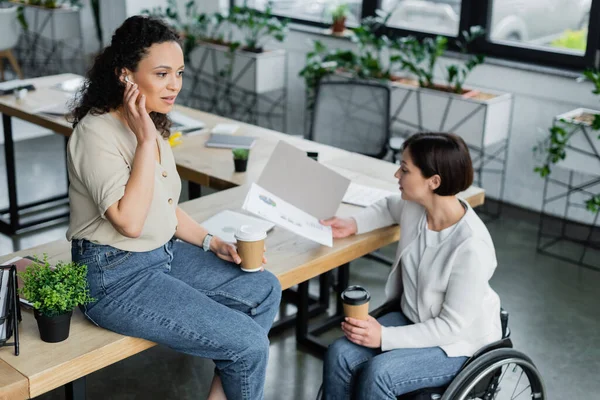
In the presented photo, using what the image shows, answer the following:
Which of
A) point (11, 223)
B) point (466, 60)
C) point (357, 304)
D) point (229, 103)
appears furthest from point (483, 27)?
point (357, 304)

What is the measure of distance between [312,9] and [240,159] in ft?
10.5

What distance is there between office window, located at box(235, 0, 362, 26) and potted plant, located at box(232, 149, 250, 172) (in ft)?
9.52

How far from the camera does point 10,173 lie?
4.31 meters

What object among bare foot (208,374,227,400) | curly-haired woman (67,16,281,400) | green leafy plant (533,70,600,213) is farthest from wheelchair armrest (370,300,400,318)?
green leafy plant (533,70,600,213)

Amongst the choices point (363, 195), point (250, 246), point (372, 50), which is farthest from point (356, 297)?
point (372, 50)

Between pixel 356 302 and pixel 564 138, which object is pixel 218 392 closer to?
pixel 356 302

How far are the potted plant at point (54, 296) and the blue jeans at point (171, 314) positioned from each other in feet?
0.33

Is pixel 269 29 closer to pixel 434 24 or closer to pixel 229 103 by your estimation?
pixel 229 103

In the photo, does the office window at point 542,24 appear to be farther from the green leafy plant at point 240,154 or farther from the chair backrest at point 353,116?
the green leafy plant at point 240,154

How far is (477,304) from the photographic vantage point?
2232 millimetres

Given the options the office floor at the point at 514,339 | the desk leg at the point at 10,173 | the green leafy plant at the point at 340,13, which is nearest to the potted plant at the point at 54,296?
the office floor at the point at 514,339

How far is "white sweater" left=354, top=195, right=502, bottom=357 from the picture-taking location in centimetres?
222

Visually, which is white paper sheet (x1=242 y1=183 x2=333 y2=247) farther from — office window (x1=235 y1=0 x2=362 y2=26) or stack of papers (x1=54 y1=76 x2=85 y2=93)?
office window (x1=235 y1=0 x2=362 y2=26)

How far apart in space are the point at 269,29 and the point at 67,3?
3.13 metres
